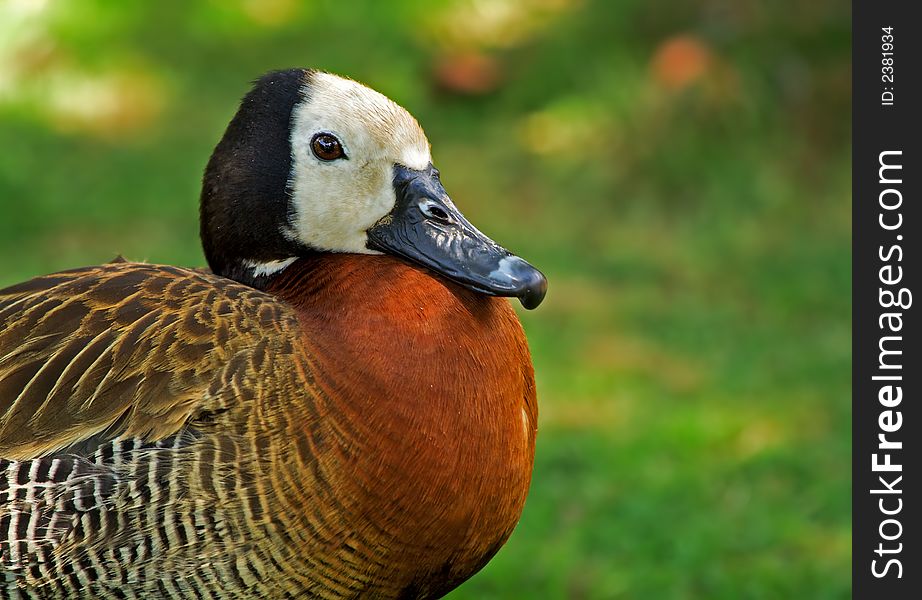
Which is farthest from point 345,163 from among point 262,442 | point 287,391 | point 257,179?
point 262,442

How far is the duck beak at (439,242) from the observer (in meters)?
2.59

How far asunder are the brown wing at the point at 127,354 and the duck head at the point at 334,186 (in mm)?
156

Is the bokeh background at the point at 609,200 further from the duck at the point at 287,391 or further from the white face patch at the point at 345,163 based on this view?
the white face patch at the point at 345,163

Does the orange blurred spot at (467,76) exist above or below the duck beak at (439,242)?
above

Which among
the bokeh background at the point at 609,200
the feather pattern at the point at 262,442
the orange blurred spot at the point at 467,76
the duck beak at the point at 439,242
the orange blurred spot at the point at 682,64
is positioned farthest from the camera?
the orange blurred spot at the point at 467,76

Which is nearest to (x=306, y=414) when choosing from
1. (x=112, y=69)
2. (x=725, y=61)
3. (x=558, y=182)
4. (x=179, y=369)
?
(x=179, y=369)

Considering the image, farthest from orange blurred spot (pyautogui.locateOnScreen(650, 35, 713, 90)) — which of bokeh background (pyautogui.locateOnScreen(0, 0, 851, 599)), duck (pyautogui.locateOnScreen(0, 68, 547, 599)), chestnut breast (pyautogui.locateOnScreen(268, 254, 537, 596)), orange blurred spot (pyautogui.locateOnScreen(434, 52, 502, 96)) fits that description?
chestnut breast (pyautogui.locateOnScreen(268, 254, 537, 596))

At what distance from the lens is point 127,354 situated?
2543mm

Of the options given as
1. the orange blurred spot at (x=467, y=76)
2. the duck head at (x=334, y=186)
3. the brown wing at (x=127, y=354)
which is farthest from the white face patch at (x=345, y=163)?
the orange blurred spot at (x=467, y=76)

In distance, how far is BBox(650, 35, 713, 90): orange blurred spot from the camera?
6484 millimetres

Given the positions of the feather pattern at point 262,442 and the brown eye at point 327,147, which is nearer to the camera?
the feather pattern at point 262,442

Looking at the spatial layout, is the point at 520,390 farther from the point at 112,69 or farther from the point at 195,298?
the point at 112,69

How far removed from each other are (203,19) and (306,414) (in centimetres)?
578

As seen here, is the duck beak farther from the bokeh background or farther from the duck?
the bokeh background
